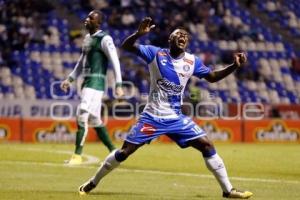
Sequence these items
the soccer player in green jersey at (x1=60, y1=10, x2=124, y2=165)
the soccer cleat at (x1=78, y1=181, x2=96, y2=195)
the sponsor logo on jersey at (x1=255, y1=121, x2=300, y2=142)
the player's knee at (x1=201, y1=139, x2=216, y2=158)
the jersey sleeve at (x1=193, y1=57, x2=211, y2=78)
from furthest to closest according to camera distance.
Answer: the sponsor logo on jersey at (x1=255, y1=121, x2=300, y2=142), the soccer player in green jersey at (x1=60, y1=10, x2=124, y2=165), the jersey sleeve at (x1=193, y1=57, x2=211, y2=78), the soccer cleat at (x1=78, y1=181, x2=96, y2=195), the player's knee at (x1=201, y1=139, x2=216, y2=158)

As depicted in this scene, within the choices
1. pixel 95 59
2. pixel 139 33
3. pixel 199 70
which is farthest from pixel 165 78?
pixel 95 59

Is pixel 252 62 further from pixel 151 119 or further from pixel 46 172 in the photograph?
pixel 151 119

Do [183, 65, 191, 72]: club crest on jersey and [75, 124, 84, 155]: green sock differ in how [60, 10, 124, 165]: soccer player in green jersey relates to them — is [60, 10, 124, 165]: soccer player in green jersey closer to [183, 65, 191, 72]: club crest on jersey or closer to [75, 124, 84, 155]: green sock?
[75, 124, 84, 155]: green sock

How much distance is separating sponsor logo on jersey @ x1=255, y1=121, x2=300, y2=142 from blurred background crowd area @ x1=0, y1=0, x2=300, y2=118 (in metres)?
2.16

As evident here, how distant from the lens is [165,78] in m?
10.3

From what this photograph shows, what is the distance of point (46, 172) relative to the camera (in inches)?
527

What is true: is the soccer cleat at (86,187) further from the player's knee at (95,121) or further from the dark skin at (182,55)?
the player's knee at (95,121)

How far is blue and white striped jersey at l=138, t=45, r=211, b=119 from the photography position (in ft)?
33.7

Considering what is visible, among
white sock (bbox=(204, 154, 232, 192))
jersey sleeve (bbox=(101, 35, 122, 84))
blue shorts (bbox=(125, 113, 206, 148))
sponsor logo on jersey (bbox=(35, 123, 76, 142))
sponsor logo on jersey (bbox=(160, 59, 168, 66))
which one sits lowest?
sponsor logo on jersey (bbox=(35, 123, 76, 142))

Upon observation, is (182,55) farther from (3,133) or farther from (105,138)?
(3,133)

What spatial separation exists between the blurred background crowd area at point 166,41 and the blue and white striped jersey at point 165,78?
16.4 metres

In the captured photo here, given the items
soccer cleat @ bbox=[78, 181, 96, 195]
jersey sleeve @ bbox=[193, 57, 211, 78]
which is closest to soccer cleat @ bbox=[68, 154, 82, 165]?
soccer cleat @ bbox=[78, 181, 96, 195]

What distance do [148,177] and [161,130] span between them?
2904 millimetres

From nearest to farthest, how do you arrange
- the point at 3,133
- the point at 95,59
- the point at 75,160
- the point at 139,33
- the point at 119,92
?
the point at 139,33, the point at 119,92, the point at 95,59, the point at 75,160, the point at 3,133
